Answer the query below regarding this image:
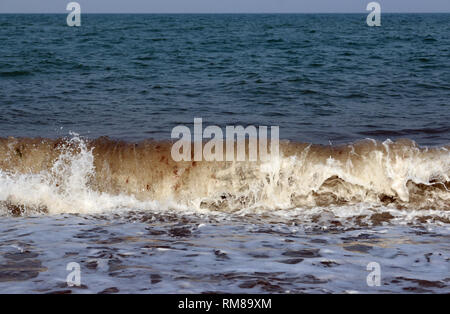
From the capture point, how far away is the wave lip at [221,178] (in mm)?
7250

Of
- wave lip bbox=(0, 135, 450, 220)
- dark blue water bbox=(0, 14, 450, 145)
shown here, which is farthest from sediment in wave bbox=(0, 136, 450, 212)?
dark blue water bbox=(0, 14, 450, 145)

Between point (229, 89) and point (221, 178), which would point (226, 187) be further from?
Result: point (229, 89)

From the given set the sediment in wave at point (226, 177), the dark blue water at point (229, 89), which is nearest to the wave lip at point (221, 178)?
the sediment in wave at point (226, 177)

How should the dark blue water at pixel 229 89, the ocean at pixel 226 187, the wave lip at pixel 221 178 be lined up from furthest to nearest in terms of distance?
the dark blue water at pixel 229 89
the wave lip at pixel 221 178
the ocean at pixel 226 187

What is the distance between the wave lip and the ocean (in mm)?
19

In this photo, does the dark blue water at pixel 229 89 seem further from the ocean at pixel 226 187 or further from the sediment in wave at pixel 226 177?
the sediment in wave at pixel 226 177

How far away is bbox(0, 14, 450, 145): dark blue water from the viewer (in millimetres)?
10523

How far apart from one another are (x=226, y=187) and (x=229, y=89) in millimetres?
6843

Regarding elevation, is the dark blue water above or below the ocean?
above

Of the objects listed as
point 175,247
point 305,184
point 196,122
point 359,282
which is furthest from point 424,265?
point 196,122

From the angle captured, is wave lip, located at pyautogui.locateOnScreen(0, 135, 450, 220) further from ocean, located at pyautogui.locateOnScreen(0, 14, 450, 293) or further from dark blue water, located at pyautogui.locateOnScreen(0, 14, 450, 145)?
dark blue water, located at pyautogui.locateOnScreen(0, 14, 450, 145)

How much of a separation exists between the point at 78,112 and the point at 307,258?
7.91 metres

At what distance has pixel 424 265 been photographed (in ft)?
15.5

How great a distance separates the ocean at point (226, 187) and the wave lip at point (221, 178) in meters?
0.02
